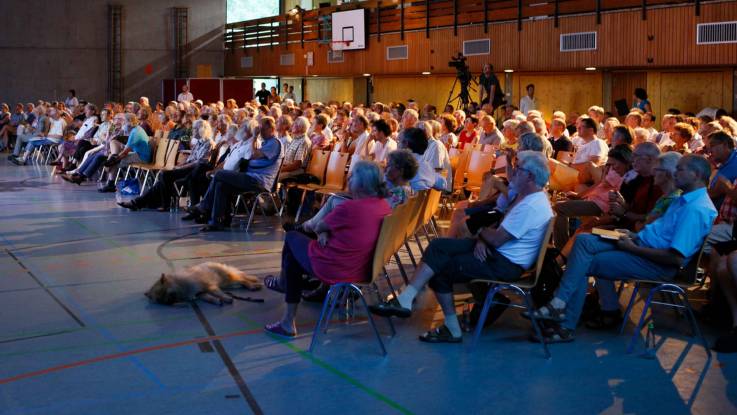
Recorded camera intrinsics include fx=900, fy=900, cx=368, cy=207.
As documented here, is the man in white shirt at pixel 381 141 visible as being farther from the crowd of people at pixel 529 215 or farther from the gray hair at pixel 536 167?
the gray hair at pixel 536 167

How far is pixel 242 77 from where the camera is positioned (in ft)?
96.1

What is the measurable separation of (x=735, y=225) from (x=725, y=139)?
0.91 metres

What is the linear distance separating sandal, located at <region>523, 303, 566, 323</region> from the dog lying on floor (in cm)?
A: 219

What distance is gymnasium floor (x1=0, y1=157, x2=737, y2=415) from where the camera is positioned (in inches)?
169

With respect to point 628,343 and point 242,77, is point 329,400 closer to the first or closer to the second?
point 628,343

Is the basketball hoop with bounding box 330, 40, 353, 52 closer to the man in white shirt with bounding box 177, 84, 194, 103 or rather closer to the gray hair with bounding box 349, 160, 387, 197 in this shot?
the man in white shirt with bounding box 177, 84, 194, 103

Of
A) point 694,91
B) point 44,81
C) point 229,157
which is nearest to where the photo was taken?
point 229,157

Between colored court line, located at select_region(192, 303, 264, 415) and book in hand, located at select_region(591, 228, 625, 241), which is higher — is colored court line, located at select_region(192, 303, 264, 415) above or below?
below

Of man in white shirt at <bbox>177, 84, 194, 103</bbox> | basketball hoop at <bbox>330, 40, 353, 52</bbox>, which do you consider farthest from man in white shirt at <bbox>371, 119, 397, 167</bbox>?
man in white shirt at <bbox>177, 84, 194, 103</bbox>

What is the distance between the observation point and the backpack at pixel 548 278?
220 inches

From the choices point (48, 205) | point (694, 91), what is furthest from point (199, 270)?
point (694, 91)

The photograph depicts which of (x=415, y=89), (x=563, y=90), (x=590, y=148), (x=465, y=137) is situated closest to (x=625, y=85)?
(x=563, y=90)

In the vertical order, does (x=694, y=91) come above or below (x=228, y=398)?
above

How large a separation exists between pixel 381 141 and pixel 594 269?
4.12 metres
